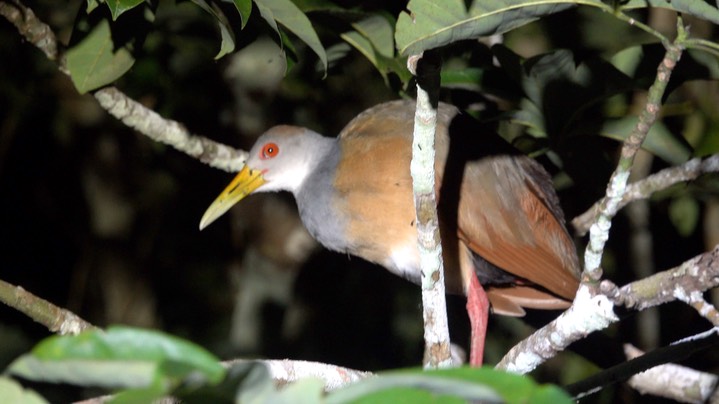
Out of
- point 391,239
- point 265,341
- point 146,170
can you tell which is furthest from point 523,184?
point 146,170

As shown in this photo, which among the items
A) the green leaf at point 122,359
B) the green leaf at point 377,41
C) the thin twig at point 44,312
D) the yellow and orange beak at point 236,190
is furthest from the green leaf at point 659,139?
the green leaf at point 122,359

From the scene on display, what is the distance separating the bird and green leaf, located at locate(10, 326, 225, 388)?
2.52m

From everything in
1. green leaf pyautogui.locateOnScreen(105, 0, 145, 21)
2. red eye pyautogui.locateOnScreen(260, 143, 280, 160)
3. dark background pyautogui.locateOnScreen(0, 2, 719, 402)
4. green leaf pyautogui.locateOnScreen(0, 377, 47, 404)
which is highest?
green leaf pyautogui.locateOnScreen(0, 377, 47, 404)

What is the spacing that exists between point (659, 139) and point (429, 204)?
1.49 meters

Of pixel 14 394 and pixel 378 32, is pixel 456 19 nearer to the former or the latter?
pixel 378 32

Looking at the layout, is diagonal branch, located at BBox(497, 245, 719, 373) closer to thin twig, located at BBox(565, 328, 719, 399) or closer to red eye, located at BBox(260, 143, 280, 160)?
thin twig, located at BBox(565, 328, 719, 399)

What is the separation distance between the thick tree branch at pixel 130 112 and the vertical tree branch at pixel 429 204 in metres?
1.58

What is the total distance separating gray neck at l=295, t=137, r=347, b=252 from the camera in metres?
3.71

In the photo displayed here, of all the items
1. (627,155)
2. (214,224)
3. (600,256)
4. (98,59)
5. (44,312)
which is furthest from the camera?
(214,224)

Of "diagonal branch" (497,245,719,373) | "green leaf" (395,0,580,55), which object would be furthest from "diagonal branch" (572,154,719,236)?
"green leaf" (395,0,580,55)

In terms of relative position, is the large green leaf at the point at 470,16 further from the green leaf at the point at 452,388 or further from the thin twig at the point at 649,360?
the green leaf at the point at 452,388

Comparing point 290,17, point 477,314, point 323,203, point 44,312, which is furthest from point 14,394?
point 477,314

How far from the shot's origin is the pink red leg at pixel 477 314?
12.8 feet

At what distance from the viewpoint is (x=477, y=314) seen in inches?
156
